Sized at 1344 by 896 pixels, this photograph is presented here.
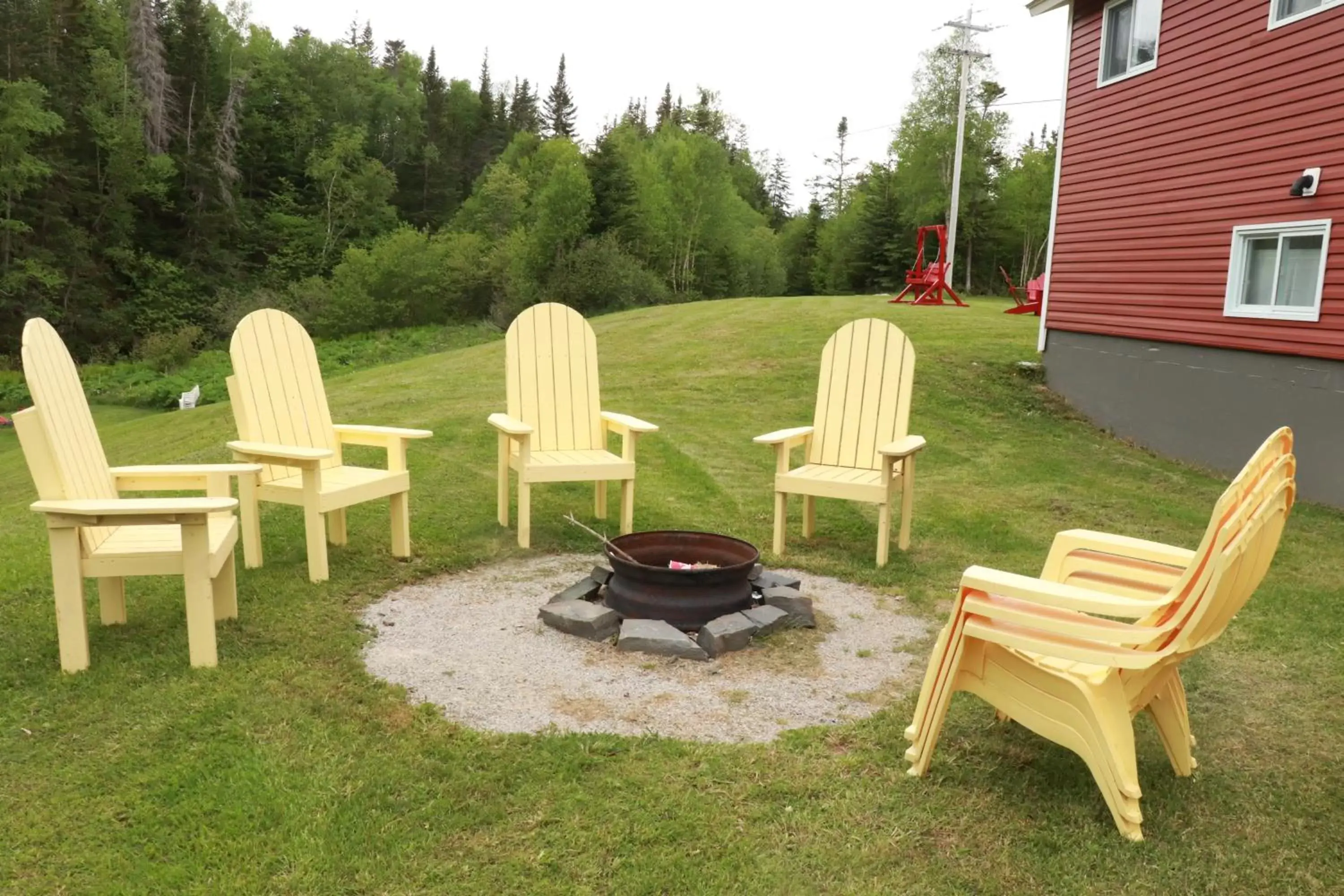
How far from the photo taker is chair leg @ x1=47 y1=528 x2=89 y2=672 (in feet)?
9.53

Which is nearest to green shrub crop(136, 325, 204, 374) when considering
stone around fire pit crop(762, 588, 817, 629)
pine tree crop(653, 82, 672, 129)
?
stone around fire pit crop(762, 588, 817, 629)

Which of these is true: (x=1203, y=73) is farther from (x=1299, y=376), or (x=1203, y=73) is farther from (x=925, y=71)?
(x=925, y=71)

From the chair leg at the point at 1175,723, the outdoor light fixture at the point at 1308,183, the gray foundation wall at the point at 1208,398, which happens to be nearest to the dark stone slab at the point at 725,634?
the chair leg at the point at 1175,723

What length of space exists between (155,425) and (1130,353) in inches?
466

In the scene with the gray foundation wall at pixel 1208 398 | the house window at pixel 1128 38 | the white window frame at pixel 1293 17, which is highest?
the house window at pixel 1128 38

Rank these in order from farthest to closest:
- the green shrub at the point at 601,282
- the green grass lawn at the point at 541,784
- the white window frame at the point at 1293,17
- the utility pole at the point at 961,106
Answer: the green shrub at the point at 601,282 < the utility pole at the point at 961,106 < the white window frame at the point at 1293,17 < the green grass lawn at the point at 541,784

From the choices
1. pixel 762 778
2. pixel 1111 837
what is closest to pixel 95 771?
pixel 762 778

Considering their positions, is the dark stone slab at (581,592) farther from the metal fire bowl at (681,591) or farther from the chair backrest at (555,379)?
the chair backrest at (555,379)

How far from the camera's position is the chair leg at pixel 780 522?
4914mm

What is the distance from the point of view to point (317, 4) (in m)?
52.3

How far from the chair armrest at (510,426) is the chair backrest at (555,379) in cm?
19

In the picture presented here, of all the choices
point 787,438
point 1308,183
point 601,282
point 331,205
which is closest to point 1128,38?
point 1308,183

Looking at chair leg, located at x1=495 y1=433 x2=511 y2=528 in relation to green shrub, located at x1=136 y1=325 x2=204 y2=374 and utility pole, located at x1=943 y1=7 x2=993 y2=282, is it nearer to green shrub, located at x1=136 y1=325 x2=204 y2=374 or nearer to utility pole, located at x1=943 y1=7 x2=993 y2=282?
utility pole, located at x1=943 y1=7 x2=993 y2=282

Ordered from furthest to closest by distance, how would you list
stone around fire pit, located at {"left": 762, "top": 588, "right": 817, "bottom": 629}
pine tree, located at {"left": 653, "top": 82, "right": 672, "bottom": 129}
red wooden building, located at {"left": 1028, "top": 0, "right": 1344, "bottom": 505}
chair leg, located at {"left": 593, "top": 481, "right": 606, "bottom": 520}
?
pine tree, located at {"left": 653, "top": 82, "right": 672, "bottom": 129} < red wooden building, located at {"left": 1028, "top": 0, "right": 1344, "bottom": 505} < chair leg, located at {"left": 593, "top": 481, "right": 606, "bottom": 520} < stone around fire pit, located at {"left": 762, "top": 588, "right": 817, "bottom": 629}
